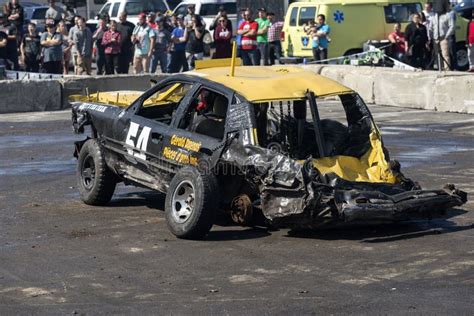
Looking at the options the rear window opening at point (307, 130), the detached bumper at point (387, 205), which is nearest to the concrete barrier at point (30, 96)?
the rear window opening at point (307, 130)

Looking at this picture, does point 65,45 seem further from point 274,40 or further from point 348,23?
point 348,23

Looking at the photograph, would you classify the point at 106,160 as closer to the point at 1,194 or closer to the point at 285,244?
the point at 1,194

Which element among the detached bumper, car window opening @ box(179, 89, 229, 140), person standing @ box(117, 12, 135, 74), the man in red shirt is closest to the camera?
the detached bumper

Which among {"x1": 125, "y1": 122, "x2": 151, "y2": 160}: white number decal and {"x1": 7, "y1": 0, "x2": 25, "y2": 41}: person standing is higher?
{"x1": 7, "y1": 0, "x2": 25, "y2": 41}: person standing

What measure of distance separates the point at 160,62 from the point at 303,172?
60.0ft

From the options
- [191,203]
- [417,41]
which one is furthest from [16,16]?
[191,203]

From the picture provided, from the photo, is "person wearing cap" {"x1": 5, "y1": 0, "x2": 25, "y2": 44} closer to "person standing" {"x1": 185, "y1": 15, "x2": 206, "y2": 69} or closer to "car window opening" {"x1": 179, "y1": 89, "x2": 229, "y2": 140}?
"person standing" {"x1": 185, "y1": 15, "x2": 206, "y2": 69}

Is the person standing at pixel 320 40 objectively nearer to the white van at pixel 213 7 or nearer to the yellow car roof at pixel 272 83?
the white van at pixel 213 7

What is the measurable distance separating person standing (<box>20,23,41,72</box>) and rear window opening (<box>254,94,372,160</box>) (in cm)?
1832

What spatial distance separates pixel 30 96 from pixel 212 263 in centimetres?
1369

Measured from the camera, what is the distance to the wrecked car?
366 inches

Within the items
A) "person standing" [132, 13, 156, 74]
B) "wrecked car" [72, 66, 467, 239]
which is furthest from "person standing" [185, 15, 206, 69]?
"wrecked car" [72, 66, 467, 239]

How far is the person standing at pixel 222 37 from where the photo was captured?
2750 centimetres

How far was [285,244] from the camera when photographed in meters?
9.42
